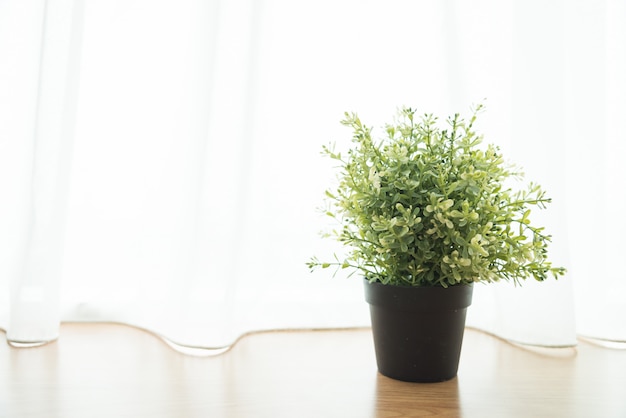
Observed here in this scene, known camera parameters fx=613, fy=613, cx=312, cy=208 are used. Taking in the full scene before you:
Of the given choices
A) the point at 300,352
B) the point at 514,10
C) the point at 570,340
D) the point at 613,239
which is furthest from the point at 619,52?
the point at 300,352

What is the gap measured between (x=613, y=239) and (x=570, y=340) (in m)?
0.25

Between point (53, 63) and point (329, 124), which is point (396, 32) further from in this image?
point (53, 63)

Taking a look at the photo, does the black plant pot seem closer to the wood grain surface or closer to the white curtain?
the wood grain surface

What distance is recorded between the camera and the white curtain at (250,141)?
42.9 inches

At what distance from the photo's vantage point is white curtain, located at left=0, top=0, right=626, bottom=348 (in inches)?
42.9

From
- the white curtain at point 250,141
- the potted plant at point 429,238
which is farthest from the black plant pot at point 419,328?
the white curtain at point 250,141

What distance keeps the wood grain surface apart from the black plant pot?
0.03m

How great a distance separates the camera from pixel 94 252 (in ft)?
3.92

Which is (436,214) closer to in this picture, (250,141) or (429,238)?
(429,238)

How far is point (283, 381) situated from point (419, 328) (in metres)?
0.22

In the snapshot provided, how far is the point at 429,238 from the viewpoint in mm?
884

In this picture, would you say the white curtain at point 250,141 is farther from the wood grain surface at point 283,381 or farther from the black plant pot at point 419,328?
the black plant pot at point 419,328

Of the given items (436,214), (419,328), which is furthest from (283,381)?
(436,214)

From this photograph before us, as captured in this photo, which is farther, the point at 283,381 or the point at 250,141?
the point at 250,141
